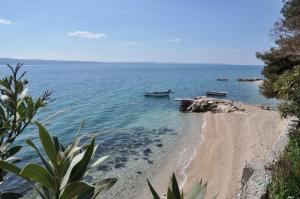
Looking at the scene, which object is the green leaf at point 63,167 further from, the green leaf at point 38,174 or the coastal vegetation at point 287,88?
the coastal vegetation at point 287,88

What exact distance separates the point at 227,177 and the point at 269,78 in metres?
11.2

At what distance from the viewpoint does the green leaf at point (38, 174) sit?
121cm

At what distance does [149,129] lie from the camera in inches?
1048

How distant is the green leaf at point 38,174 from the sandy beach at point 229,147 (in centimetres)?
1143

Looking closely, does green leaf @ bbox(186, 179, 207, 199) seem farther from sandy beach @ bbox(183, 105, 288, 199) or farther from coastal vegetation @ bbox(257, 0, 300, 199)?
sandy beach @ bbox(183, 105, 288, 199)

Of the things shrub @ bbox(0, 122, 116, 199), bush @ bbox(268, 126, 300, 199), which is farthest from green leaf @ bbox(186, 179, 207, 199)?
bush @ bbox(268, 126, 300, 199)

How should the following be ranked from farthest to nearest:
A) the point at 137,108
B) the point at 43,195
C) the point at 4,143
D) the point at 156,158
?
the point at 137,108 < the point at 156,158 < the point at 4,143 < the point at 43,195

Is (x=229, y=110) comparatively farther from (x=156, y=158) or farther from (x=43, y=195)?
(x=43, y=195)

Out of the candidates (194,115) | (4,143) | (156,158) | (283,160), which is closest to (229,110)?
(194,115)

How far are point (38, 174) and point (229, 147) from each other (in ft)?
63.9

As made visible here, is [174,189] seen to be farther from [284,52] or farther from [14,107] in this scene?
[284,52]

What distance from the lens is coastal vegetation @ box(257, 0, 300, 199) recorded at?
7.04 meters

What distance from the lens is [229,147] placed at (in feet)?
65.0

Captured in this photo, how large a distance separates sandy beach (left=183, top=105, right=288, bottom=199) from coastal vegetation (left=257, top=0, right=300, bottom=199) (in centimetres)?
226
